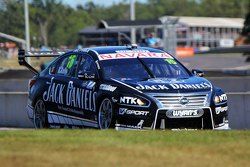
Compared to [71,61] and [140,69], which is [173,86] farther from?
[71,61]

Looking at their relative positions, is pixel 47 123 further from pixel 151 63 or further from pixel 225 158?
pixel 225 158

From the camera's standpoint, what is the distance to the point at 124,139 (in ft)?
30.3

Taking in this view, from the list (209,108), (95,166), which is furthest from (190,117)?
(95,166)

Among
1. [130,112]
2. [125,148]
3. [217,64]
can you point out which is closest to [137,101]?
[130,112]

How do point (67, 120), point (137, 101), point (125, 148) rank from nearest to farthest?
point (125, 148), point (137, 101), point (67, 120)

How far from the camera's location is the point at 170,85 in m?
11.6

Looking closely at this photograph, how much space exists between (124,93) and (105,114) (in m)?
0.56

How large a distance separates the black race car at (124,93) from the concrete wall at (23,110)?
3141 millimetres

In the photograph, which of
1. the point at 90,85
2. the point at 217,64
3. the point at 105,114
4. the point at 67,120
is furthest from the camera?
the point at 217,64

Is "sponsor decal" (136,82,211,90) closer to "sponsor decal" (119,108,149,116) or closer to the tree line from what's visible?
"sponsor decal" (119,108,149,116)

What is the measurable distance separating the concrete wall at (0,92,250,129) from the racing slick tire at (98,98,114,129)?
4.86 m

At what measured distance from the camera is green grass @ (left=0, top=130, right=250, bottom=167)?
305 inches

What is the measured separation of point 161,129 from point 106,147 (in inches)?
112

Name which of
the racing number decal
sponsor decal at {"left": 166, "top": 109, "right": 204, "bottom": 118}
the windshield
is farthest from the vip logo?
the racing number decal
